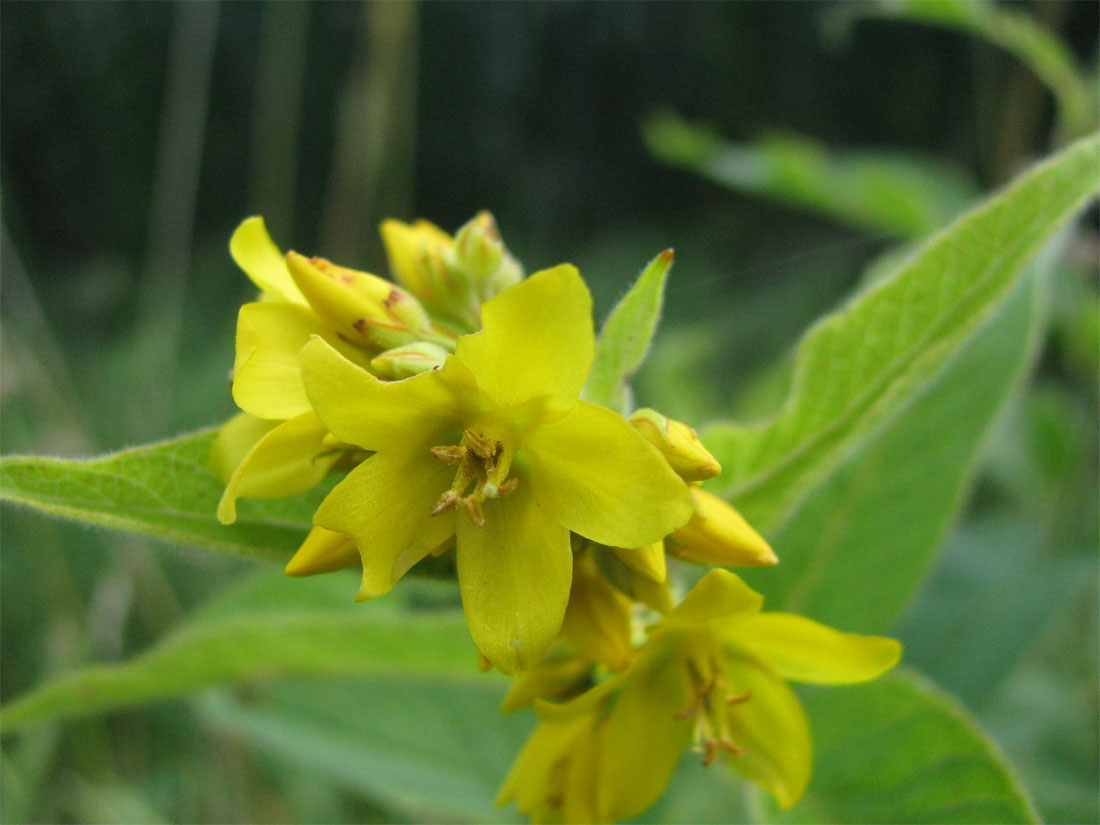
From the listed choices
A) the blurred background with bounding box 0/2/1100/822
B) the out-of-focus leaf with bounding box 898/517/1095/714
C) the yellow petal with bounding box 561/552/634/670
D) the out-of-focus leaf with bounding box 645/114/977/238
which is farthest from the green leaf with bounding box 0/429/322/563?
the out-of-focus leaf with bounding box 645/114/977/238

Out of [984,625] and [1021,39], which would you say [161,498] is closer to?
[984,625]

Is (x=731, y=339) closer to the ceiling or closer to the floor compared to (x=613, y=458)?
closer to the floor

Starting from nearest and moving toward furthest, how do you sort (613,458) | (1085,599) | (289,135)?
(613,458), (1085,599), (289,135)

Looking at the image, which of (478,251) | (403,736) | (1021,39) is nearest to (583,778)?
(478,251)

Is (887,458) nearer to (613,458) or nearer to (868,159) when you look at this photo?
(613,458)

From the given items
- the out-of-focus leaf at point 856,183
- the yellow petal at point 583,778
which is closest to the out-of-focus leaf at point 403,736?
the yellow petal at point 583,778

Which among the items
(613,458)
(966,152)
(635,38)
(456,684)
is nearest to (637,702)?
(613,458)

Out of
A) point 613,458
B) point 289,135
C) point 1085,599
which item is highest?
point 613,458
